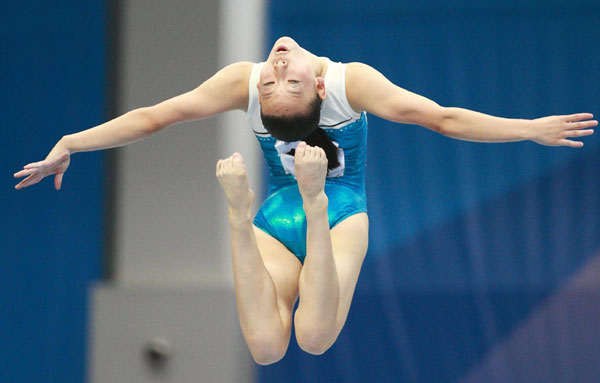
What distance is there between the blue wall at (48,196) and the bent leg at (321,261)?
225cm

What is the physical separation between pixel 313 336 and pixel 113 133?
0.95 meters

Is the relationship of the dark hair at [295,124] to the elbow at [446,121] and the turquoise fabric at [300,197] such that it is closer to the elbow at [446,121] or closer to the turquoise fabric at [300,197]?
the turquoise fabric at [300,197]

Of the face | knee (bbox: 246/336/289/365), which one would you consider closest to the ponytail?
the face

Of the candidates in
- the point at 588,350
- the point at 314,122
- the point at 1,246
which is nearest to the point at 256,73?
the point at 314,122

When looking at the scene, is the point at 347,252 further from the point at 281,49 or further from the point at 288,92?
the point at 281,49

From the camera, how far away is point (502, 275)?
3.76 m

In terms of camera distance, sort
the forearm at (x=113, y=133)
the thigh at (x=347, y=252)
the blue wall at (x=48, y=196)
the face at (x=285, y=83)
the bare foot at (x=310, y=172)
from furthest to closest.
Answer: the blue wall at (x=48, y=196), the forearm at (x=113, y=133), the thigh at (x=347, y=252), the face at (x=285, y=83), the bare foot at (x=310, y=172)

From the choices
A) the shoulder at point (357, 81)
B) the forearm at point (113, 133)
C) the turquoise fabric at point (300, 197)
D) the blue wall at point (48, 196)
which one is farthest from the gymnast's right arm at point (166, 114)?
the blue wall at point (48, 196)

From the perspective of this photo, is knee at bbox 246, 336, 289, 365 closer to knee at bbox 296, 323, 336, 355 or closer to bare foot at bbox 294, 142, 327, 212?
knee at bbox 296, 323, 336, 355

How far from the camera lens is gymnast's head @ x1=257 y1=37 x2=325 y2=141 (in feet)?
7.61

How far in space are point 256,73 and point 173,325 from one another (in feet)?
5.15

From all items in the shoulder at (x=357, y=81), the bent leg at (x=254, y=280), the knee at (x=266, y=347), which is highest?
the shoulder at (x=357, y=81)

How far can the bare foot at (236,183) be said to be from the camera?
7.38 ft

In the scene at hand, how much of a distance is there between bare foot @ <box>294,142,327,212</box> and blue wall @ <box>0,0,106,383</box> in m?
2.45
